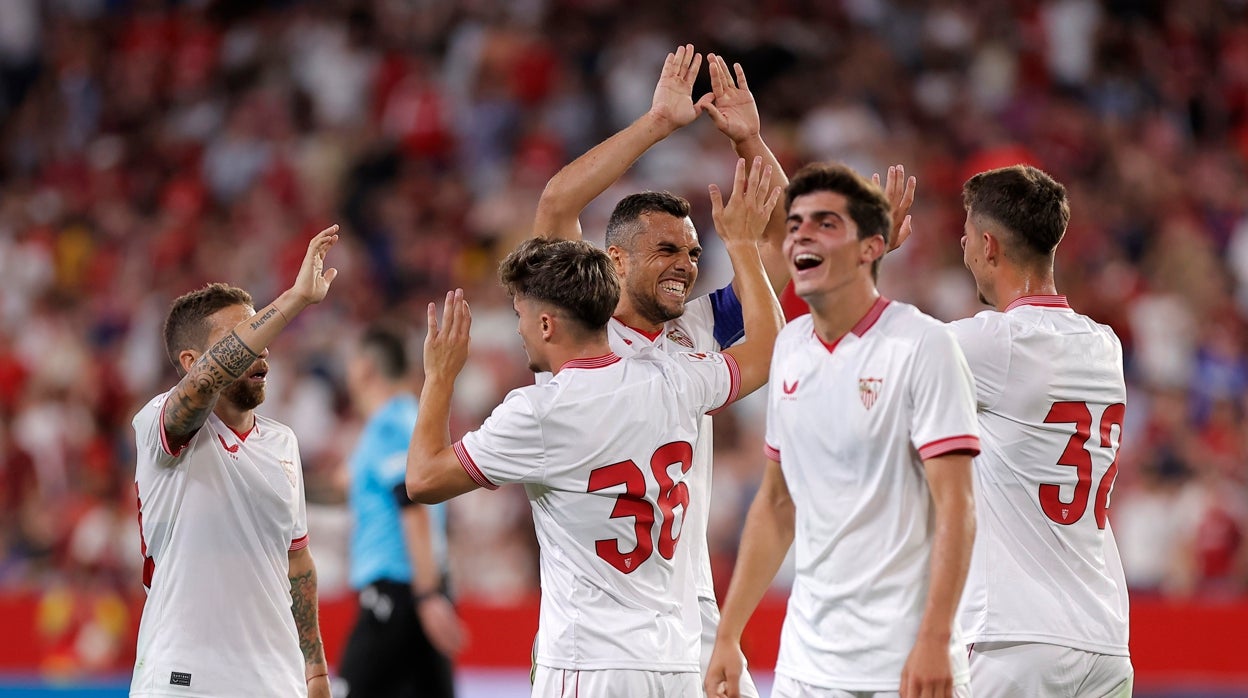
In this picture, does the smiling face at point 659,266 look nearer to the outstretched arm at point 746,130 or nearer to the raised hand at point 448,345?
the outstretched arm at point 746,130

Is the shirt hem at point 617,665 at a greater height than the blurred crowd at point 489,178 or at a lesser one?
lesser

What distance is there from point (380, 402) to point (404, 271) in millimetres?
6453

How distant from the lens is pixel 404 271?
15.1 metres

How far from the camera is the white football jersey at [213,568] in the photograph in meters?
5.15

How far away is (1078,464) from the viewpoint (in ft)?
17.5

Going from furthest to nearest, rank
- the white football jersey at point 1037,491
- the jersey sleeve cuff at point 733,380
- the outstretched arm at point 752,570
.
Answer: the jersey sleeve cuff at point 733,380
the white football jersey at point 1037,491
the outstretched arm at point 752,570

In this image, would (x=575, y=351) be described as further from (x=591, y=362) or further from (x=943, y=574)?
(x=943, y=574)

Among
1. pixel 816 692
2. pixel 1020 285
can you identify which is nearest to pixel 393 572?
pixel 1020 285

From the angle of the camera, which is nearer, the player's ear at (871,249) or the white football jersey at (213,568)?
the player's ear at (871,249)

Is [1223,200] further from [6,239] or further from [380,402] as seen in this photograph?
[6,239]

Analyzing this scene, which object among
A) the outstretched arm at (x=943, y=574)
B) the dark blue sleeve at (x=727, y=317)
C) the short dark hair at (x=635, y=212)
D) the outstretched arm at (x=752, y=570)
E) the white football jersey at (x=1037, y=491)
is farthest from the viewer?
the dark blue sleeve at (x=727, y=317)

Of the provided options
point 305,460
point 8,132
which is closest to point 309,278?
point 305,460

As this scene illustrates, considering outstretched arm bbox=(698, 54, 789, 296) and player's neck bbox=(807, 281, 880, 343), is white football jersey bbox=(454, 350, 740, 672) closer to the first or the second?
player's neck bbox=(807, 281, 880, 343)

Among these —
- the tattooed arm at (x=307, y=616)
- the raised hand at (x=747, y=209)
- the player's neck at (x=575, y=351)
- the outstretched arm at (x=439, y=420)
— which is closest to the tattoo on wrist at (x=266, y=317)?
the outstretched arm at (x=439, y=420)
